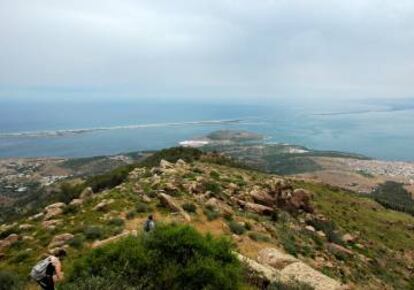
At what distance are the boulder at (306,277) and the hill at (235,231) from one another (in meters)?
0.04

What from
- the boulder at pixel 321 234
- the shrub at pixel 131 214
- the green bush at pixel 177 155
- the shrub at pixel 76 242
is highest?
the shrub at pixel 76 242

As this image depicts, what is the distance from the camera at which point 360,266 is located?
19922mm

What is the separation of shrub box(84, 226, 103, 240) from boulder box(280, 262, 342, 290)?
246 inches

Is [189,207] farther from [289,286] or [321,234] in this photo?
[289,286]

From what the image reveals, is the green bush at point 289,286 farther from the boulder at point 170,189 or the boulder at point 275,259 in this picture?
the boulder at point 170,189

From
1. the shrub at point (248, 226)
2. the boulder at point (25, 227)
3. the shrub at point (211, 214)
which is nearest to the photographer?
the boulder at point (25, 227)

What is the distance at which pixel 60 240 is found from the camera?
14.0 m

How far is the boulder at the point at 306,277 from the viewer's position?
11633 millimetres

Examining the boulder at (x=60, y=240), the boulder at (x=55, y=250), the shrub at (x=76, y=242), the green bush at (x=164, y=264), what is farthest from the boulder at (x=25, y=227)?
the green bush at (x=164, y=264)

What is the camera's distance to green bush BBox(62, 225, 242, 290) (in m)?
9.18

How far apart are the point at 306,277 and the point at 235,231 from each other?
6.13 m

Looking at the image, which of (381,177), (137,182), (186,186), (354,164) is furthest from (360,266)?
(354,164)

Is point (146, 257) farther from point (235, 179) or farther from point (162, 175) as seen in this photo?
point (235, 179)

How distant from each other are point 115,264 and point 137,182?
1532 cm
